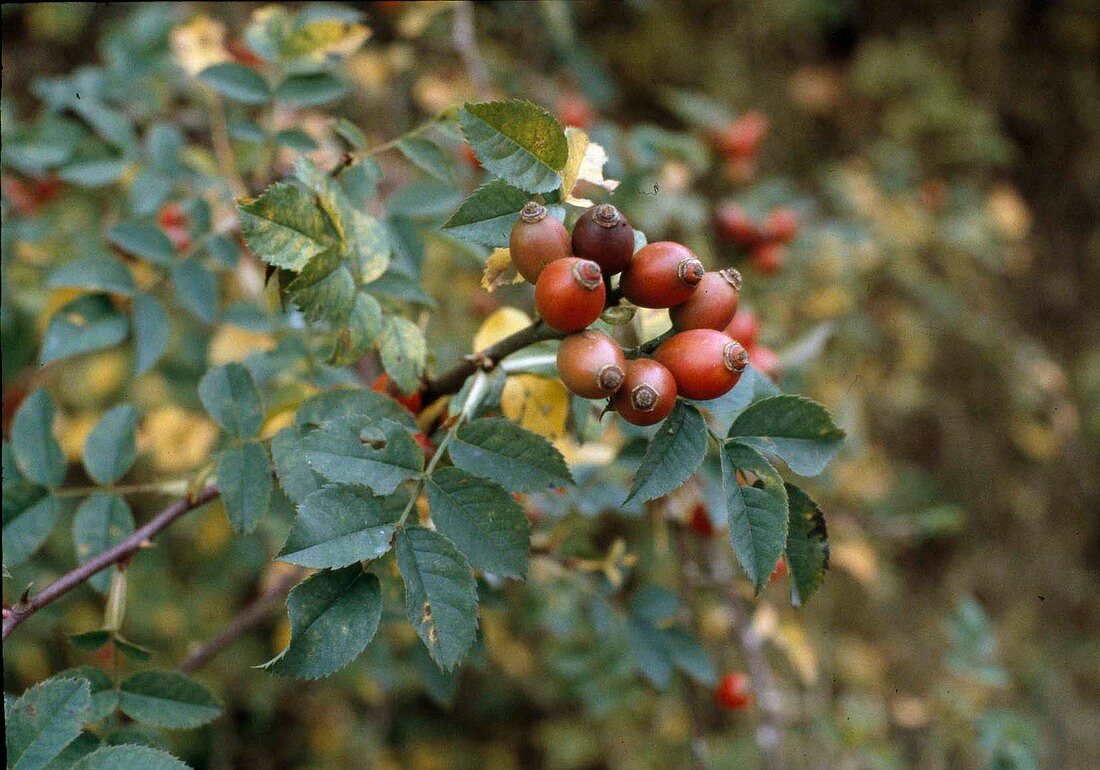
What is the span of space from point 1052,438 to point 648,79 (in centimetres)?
211

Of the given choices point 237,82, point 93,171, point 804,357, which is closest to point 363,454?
point 237,82

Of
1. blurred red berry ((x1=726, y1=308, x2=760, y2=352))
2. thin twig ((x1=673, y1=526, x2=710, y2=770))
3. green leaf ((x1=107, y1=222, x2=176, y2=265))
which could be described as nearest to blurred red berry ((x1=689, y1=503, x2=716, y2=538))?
thin twig ((x1=673, y1=526, x2=710, y2=770))

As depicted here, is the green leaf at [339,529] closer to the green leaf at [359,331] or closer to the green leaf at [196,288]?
the green leaf at [359,331]

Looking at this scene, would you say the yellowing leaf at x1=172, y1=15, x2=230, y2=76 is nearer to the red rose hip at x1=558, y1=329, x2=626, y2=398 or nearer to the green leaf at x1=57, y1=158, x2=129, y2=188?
the green leaf at x1=57, y1=158, x2=129, y2=188

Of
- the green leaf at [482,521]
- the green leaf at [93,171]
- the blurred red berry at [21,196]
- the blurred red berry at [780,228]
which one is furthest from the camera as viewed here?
the blurred red berry at [780,228]

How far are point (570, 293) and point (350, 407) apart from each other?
1.11 ft

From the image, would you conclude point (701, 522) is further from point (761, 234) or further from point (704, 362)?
point (704, 362)

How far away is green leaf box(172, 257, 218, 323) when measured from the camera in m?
1.31

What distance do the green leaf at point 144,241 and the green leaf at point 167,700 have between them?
25.7 inches

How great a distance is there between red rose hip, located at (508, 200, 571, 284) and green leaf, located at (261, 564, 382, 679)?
32 centimetres

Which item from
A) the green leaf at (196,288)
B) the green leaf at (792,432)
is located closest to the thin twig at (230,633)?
the green leaf at (196,288)

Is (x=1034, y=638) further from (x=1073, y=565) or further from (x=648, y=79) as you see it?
(x=648, y=79)

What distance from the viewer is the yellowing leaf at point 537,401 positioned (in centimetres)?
95

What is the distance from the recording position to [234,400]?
100cm
